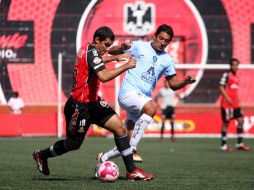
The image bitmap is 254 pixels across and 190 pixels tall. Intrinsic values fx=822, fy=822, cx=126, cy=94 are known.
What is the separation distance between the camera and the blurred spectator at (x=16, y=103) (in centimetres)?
2750

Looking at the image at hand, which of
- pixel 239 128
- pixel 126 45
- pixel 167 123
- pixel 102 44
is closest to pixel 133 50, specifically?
pixel 126 45

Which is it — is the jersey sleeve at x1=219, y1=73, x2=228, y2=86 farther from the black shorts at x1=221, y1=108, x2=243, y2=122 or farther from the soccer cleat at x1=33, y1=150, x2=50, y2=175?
the soccer cleat at x1=33, y1=150, x2=50, y2=175

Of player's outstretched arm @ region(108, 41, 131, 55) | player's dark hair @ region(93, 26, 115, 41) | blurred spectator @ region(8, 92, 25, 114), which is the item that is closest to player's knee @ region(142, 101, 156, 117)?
player's outstretched arm @ region(108, 41, 131, 55)

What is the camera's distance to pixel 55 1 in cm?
2916

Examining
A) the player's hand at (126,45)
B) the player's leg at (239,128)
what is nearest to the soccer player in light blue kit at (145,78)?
the player's hand at (126,45)

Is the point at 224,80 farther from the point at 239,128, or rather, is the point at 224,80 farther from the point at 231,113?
the point at 239,128

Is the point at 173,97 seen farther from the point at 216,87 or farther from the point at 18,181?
the point at 18,181

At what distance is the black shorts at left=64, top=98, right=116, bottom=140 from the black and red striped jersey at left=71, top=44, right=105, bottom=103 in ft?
0.25

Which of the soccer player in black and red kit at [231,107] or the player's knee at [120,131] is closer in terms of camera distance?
the player's knee at [120,131]

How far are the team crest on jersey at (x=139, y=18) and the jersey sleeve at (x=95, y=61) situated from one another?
766 inches

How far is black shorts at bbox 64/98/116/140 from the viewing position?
10.2 meters

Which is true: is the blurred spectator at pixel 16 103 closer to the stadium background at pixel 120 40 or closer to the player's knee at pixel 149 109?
the stadium background at pixel 120 40

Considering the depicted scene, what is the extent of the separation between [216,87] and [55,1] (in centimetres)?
653

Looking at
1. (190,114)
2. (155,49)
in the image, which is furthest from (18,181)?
(190,114)
